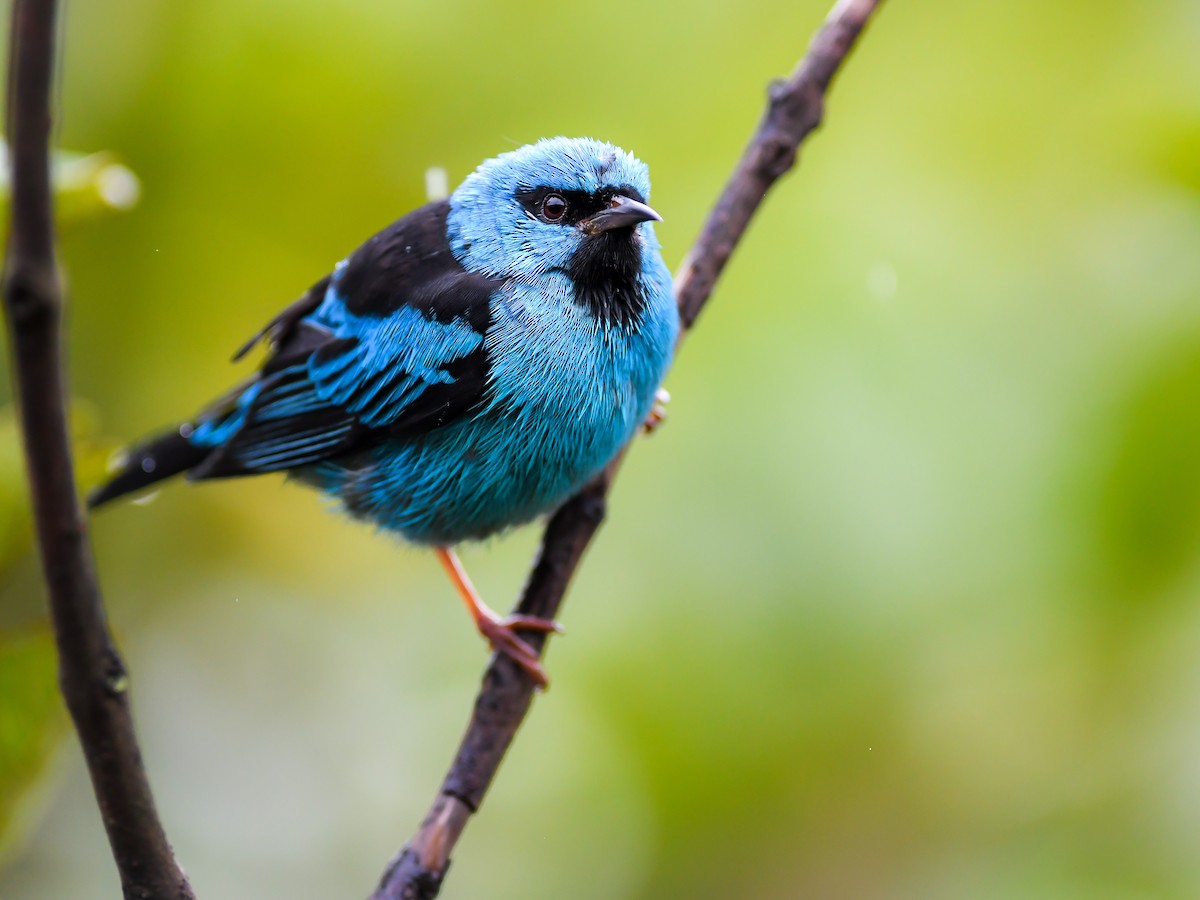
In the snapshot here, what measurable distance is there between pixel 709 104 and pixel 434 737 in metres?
2.31

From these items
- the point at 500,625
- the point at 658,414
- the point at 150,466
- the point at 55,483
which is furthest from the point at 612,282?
the point at 55,483

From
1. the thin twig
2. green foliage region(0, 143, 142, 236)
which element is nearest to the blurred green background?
green foliage region(0, 143, 142, 236)

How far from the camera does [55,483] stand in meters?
1.30

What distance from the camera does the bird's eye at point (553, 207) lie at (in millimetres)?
2910

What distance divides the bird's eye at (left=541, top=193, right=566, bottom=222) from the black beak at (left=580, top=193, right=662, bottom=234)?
0.06 meters

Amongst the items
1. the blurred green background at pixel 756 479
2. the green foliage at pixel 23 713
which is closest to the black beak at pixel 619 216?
the blurred green background at pixel 756 479

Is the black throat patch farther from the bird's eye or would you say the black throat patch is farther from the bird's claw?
the bird's claw

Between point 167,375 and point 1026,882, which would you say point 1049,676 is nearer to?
point 1026,882

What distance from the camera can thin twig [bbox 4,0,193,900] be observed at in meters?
1.17

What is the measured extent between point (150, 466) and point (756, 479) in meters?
1.80

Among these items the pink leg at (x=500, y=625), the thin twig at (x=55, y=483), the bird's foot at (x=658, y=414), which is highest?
the thin twig at (x=55, y=483)

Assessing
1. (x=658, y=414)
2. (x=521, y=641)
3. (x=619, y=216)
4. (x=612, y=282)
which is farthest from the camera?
(x=658, y=414)

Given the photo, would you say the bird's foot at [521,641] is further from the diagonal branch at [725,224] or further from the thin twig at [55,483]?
the thin twig at [55,483]

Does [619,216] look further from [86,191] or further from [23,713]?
[23,713]
